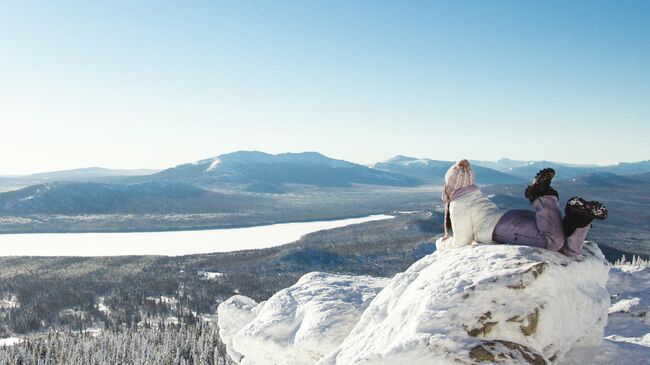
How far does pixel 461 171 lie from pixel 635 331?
5.83 metres

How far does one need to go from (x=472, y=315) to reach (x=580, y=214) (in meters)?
3.17

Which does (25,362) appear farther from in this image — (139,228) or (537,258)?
(139,228)

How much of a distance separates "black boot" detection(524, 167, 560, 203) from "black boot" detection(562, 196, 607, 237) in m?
0.52

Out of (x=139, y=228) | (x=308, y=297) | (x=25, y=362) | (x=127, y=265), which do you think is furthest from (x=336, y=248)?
(x=139, y=228)

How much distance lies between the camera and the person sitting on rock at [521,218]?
8984mm

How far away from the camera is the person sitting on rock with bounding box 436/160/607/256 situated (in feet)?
29.5

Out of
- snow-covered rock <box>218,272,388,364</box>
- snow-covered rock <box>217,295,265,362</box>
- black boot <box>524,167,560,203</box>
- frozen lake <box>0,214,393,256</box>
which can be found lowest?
frozen lake <box>0,214,393,256</box>

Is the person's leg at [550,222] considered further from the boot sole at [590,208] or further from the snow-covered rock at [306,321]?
the snow-covered rock at [306,321]

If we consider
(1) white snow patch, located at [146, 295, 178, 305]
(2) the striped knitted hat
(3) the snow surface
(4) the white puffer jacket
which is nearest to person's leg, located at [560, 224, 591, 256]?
(4) the white puffer jacket

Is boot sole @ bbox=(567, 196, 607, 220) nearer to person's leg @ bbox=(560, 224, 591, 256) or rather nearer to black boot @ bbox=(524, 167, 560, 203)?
person's leg @ bbox=(560, 224, 591, 256)

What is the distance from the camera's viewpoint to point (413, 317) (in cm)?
772

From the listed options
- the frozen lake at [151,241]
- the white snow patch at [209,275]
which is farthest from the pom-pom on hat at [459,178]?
the frozen lake at [151,241]

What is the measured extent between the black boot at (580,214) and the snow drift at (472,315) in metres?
0.63

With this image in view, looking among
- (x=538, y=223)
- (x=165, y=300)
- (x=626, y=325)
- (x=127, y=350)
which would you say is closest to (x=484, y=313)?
(x=538, y=223)
